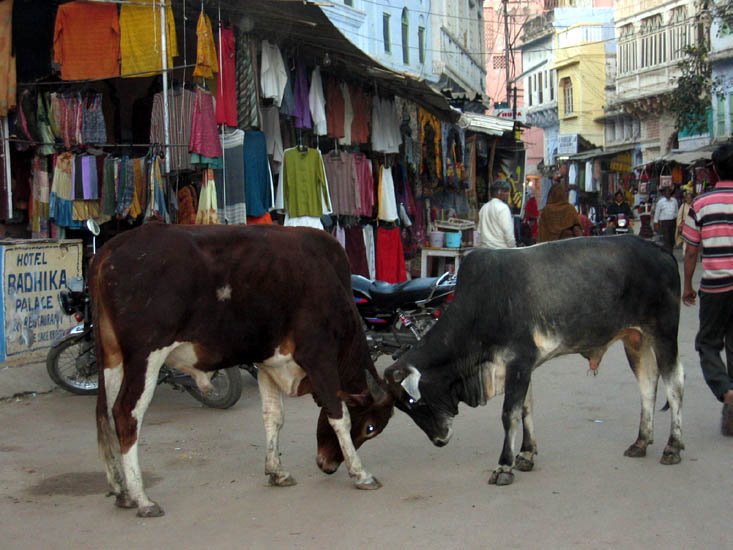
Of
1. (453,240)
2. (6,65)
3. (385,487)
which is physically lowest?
(385,487)

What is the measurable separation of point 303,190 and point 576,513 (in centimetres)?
762

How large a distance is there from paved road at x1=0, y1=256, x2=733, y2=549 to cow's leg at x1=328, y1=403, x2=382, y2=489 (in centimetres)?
7

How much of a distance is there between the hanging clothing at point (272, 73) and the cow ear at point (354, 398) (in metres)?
6.19

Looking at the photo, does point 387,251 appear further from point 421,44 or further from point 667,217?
point 421,44

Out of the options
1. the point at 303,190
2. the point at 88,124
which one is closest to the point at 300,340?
the point at 88,124

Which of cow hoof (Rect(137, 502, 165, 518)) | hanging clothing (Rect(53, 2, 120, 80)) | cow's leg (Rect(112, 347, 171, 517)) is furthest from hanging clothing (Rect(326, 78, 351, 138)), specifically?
cow hoof (Rect(137, 502, 165, 518))

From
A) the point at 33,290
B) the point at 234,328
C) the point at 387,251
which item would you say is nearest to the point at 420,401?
the point at 234,328

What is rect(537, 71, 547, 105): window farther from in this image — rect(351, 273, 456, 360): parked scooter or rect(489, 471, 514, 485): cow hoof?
rect(489, 471, 514, 485): cow hoof

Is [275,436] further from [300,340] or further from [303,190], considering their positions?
[303,190]

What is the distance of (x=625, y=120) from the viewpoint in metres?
51.0

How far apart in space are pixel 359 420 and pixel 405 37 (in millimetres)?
30354

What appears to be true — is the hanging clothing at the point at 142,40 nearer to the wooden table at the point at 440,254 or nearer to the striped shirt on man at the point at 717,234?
the striped shirt on man at the point at 717,234

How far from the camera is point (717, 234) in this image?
6.80m

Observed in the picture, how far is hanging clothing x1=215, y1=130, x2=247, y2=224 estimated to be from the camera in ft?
35.6
